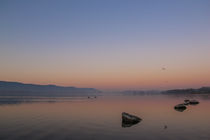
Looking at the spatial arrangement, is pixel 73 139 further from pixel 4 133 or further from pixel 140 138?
pixel 4 133

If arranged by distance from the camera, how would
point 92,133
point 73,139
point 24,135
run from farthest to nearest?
1. point 92,133
2. point 24,135
3. point 73,139

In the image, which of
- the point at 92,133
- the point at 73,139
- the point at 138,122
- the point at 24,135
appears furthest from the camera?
the point at 138,122

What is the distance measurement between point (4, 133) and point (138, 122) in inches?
806

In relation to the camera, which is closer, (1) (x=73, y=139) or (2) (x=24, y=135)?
(1) (x=73, y=139)

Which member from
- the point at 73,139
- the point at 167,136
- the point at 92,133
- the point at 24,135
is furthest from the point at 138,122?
the point at 24,135

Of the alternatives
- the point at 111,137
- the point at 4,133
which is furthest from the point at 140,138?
the point at 4,133

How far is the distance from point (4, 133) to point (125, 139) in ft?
47.7

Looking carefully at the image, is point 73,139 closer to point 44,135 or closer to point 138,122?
point 44,135

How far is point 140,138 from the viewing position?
18.6 meters

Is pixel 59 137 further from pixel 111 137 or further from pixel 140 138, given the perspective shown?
pixel 140 138

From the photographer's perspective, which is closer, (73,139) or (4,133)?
(73,139)

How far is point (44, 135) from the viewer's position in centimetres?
1908

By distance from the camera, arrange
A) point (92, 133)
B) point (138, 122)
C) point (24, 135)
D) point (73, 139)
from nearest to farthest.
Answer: point (73, 139), point (24, 135), point (92, 133), point (138, 122)

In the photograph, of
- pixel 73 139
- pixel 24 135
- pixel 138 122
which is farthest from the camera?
pixel 138 122
